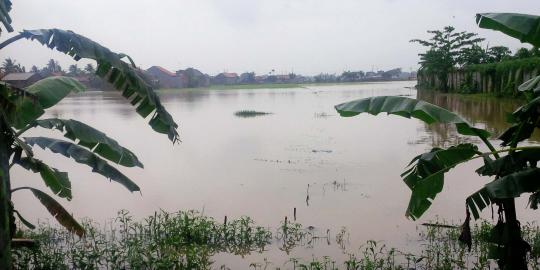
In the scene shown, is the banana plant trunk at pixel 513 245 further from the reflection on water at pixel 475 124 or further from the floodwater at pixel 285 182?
the reflection on water at pixel 475 124

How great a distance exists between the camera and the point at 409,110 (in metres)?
3.57

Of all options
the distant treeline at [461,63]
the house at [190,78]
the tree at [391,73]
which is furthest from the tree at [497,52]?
the tree at [391,73]

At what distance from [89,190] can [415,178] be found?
681cm

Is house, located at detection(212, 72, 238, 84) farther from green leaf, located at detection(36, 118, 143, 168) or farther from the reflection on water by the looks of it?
green leaf, located at detection(36, 118, 143, 168)

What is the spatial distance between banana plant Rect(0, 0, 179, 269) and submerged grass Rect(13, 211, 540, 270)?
67 cm

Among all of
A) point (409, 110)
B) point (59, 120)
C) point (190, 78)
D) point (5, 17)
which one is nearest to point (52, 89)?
point (59, 120)

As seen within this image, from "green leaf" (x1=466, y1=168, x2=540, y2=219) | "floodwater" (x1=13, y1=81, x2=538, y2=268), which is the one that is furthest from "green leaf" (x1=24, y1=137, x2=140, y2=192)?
"green leaf" (x1=466, y1=168, x2=540, y2=219)

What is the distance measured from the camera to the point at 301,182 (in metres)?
9.09

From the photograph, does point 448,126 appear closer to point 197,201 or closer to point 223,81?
point 197,201

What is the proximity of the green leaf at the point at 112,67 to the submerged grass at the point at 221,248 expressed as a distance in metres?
1.40

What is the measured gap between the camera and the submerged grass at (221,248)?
4.53 m

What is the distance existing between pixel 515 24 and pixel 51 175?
3.94 metres

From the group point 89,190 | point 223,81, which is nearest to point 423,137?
point 89,190

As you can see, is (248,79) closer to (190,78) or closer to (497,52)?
(190,78)
